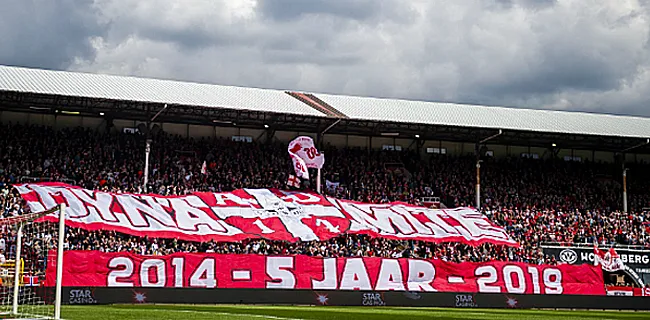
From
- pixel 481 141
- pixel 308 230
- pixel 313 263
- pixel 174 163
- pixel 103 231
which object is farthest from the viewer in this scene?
pixel 481 141

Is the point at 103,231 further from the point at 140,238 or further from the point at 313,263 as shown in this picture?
the point at 313,263

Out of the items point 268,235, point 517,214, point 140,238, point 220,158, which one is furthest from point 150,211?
point 517,214

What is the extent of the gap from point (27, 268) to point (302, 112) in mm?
21644

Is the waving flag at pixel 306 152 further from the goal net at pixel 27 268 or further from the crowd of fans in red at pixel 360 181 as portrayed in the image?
the goal net at pixel 27 268

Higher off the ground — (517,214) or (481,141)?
(481,141)

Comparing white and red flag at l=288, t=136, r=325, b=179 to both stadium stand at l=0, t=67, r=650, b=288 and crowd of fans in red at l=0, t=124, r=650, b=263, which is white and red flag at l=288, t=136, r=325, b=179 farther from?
crowd of fans in red at l=0, t=124, r=650, b=263

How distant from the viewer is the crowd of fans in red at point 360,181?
42.4 m

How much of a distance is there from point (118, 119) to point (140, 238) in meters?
11.5

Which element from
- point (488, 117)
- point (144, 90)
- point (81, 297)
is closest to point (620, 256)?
point (488, 117)

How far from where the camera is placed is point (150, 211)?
40719 millimetres

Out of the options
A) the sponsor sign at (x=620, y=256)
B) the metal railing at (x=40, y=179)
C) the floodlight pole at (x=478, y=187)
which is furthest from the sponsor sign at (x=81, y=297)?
the floodlight pole at (x=478, y=187)

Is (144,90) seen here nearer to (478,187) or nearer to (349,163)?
(349,163)

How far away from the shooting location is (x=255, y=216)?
42.8 meters

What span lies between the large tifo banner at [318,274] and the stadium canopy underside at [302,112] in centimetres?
1226
